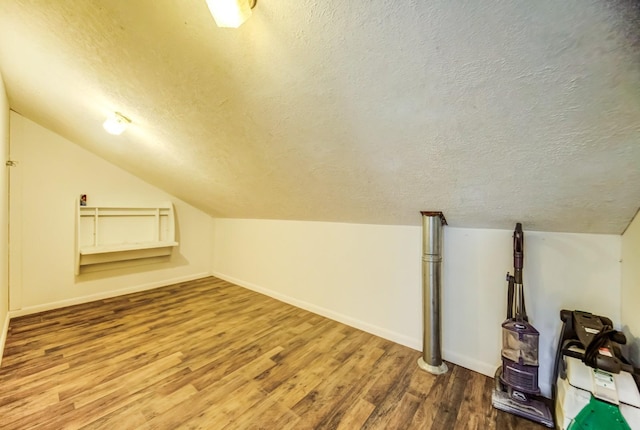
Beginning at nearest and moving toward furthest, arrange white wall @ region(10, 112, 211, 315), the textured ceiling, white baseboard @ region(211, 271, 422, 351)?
the textured ceiling
white baseboard @ region(211, 271, 422, 351)
white wall @ region(10, 112, 211, 315)

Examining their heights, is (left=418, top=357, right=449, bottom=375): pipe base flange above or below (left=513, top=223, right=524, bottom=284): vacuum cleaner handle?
below

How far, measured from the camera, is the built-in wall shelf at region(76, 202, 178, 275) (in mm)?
3135

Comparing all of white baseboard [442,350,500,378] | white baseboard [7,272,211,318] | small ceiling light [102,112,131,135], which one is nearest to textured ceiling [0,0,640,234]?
small ceiling light [102,112,131,135]

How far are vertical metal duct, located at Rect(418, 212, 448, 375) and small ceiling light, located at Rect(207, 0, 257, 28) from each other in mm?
1626

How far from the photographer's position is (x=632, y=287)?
1320mm

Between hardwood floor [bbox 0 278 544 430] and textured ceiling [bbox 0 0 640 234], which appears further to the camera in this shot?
hardwood floor [bbox 0 278 544 430]

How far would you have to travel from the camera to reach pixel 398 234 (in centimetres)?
231

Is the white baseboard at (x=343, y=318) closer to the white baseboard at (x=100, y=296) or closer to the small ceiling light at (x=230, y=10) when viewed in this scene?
the white baseboard at (x=100, y=296)

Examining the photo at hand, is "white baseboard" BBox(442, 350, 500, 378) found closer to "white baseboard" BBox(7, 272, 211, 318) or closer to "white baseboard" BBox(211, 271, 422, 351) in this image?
"white baseboard" BBox(211, 271, 422, 351)

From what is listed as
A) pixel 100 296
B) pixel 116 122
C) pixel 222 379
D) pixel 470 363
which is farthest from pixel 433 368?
pixel 100 296

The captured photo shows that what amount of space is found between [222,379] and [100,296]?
8.72 feet

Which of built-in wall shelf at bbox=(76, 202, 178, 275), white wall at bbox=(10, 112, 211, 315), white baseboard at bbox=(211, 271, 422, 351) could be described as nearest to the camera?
white baseboard at bbox=(211, 271, 422, 351)

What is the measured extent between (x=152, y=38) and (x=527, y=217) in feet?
7.60

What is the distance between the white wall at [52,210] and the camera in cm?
278
